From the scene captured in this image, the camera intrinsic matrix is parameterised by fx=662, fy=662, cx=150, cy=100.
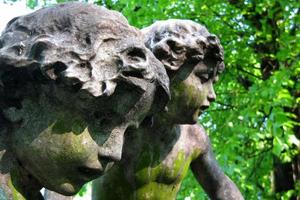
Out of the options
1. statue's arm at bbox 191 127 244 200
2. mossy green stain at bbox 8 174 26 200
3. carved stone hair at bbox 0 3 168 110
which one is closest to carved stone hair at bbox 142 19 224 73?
statue's arm at bbox 191 127 244 200

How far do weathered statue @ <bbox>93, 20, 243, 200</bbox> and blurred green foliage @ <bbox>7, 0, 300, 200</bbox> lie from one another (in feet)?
9.35

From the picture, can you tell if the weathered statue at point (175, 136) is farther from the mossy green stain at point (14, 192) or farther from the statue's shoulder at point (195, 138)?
the mossy green stain at point (14, 192)

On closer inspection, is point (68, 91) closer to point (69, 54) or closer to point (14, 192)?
point (69, 54)

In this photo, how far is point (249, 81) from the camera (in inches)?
277

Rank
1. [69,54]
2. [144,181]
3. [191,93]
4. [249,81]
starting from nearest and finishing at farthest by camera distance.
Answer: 1. [69,54]
2. [191,93]
3. [144,181]
4. [249,81]

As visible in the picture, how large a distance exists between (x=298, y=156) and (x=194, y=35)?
4.61 meters

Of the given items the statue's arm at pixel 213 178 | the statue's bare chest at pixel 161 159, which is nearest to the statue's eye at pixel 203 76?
the statue's bare chest at pixel 161 159

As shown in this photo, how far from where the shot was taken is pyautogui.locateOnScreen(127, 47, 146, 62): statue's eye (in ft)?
4.64

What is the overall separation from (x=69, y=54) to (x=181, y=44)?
866mm

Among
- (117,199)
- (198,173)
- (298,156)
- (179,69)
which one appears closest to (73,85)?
(179,69)

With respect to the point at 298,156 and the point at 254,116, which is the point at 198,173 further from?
the point at 298,156

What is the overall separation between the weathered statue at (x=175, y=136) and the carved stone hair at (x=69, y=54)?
24.1 inches

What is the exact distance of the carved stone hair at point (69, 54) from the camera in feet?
4.44

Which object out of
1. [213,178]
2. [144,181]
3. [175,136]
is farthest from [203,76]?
[213,178]
